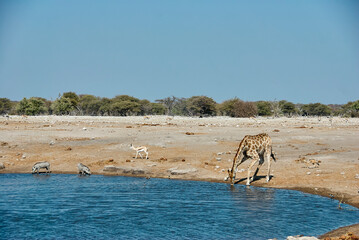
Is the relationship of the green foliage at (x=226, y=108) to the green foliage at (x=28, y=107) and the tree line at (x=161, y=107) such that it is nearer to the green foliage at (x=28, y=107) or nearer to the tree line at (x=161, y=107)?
the tree line at (x=161, y=107)

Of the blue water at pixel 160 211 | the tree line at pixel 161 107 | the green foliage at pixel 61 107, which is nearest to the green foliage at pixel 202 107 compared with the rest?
the tree line at pixel 161 107

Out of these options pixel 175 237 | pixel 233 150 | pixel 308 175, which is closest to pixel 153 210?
pixel 175 237

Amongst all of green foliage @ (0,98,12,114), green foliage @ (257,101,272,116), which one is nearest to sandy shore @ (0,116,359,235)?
green foliage @ (257,101,272,116)

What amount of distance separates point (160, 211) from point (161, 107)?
90.4 m

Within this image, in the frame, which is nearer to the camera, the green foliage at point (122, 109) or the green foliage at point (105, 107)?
the green foliage at point (122, 109)

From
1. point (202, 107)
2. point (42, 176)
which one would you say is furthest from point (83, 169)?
point (202, 107)

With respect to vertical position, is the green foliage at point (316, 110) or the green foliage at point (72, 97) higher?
the green foliage at point (72, 97)

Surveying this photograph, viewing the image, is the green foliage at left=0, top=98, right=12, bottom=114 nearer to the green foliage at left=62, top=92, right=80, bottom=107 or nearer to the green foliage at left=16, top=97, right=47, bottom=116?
the green foliage at left=62, top=92, right=80, bottom=107

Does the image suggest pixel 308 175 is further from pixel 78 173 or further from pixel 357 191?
pixel 78 173

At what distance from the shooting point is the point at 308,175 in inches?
842

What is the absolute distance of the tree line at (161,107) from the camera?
276 ft

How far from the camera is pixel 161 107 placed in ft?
347

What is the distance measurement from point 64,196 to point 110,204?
8.59ft

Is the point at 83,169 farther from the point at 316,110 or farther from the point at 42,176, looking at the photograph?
the point at 316,110
